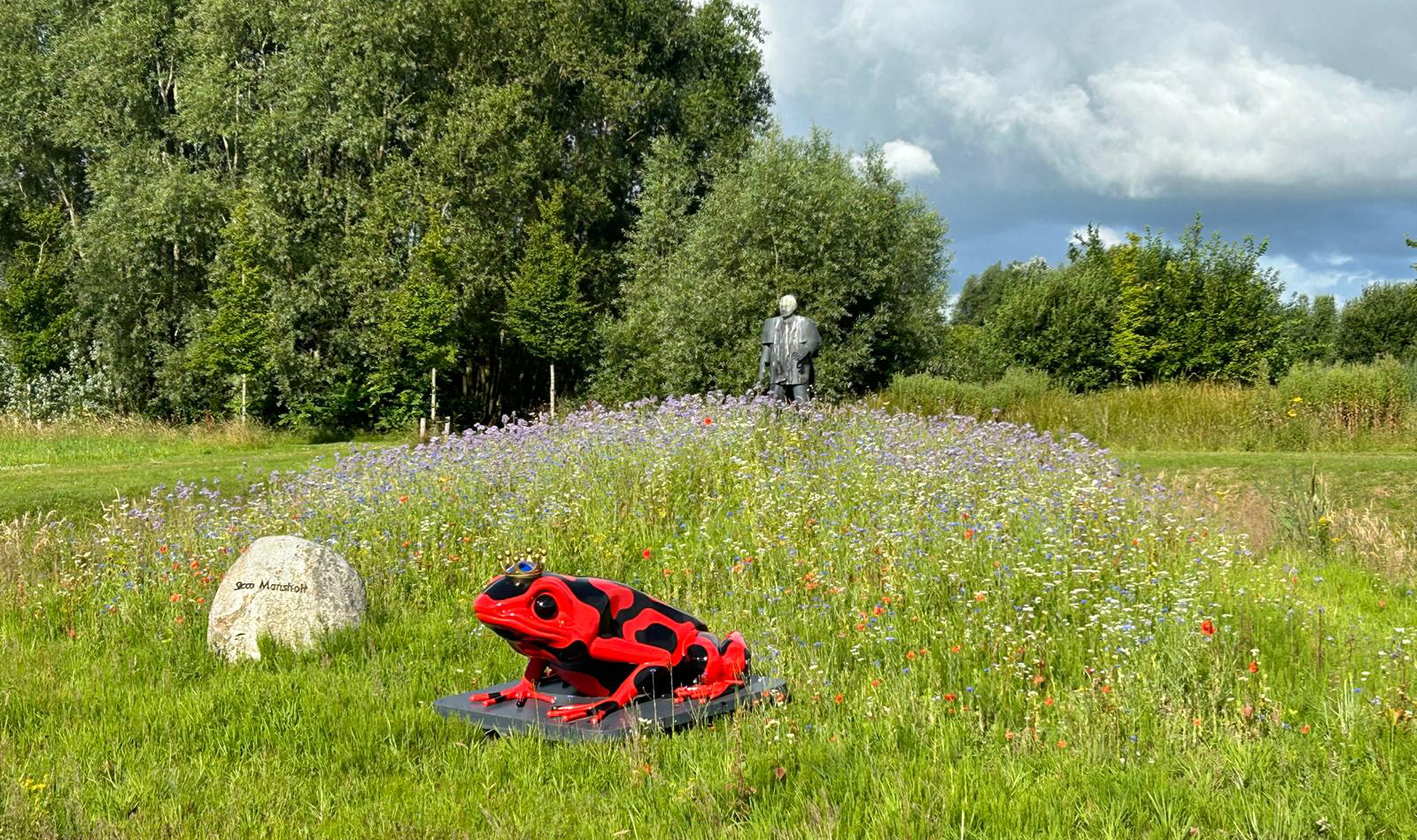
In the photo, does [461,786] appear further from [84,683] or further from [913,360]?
[913,360]

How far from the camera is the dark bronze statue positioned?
588 inches

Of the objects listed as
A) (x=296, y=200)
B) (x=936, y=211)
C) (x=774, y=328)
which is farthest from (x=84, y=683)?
(x=936, y=211)

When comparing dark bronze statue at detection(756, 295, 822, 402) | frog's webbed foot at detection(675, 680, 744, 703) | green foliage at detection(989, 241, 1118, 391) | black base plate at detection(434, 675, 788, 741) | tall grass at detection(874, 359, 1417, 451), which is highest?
green foliage at detection(989, 241, 1118, 391)

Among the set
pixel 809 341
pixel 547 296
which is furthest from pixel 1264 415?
pixel 547 296

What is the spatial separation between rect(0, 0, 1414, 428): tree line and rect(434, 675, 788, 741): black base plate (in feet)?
75.0

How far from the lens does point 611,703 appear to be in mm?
4766

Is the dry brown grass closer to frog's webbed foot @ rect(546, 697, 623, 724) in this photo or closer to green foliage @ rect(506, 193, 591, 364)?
frog's webbed foot @ rect(546, 697, 623, 724)

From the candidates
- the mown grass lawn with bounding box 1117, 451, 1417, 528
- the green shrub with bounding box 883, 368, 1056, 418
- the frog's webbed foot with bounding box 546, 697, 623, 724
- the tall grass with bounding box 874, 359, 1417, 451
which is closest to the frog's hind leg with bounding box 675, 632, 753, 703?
the frog's webbed foot with bounding box 546, 697, 623, 724

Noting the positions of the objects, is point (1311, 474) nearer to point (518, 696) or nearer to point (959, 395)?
point (518, 696)

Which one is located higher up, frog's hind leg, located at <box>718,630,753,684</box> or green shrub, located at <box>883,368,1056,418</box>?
green shrub, located at <box>883,368,1056,418</box>

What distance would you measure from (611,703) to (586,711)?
120 millimetres

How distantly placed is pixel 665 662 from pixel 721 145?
3148 centimetres

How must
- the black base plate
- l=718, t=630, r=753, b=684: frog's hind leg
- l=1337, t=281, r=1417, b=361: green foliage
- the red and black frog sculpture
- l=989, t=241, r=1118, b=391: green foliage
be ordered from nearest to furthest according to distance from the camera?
the black base plate, the red and black frog sculpture, l=718, t=630, r=753, b=684: frog's hind leg, l=989, t=241, r=1118, b=391: green foliage, l=1337, t=281, r=1417, b=361: green foliage

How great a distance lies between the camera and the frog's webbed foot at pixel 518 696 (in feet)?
16.3
